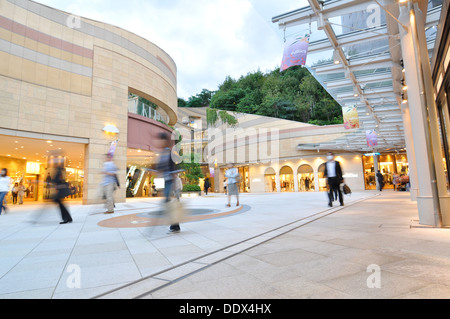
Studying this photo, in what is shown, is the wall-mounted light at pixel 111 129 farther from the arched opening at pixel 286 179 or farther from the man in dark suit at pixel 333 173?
the arched opening at pixel 286 179

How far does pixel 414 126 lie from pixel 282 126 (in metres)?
25.6

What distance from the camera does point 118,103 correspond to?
15711 mm

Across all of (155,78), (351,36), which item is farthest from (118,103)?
(351,36)

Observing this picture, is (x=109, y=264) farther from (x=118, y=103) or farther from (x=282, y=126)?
(x=282, y=126)

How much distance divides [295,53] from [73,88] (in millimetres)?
12564

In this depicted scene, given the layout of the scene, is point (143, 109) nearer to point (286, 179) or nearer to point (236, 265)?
point (236, 265)

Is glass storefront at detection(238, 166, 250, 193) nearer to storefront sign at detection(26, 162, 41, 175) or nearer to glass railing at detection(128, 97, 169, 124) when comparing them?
glass railing at detection(128, 97, 169, 124)

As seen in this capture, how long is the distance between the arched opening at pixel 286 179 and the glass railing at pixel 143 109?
16583 mm

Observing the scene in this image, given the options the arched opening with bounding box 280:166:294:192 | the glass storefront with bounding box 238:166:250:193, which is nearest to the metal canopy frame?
the arched opening with bounding box 280:166:294:192

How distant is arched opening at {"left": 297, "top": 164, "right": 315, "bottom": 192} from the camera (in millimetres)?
28469

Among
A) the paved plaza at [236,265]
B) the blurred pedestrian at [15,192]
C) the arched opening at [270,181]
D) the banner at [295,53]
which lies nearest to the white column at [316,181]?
the arched opening at [270,181]

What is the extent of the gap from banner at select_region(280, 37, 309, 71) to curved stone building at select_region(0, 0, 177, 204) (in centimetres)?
1171

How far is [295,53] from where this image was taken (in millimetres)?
7023

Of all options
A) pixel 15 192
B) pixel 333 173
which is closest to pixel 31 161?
pixel 15 192
